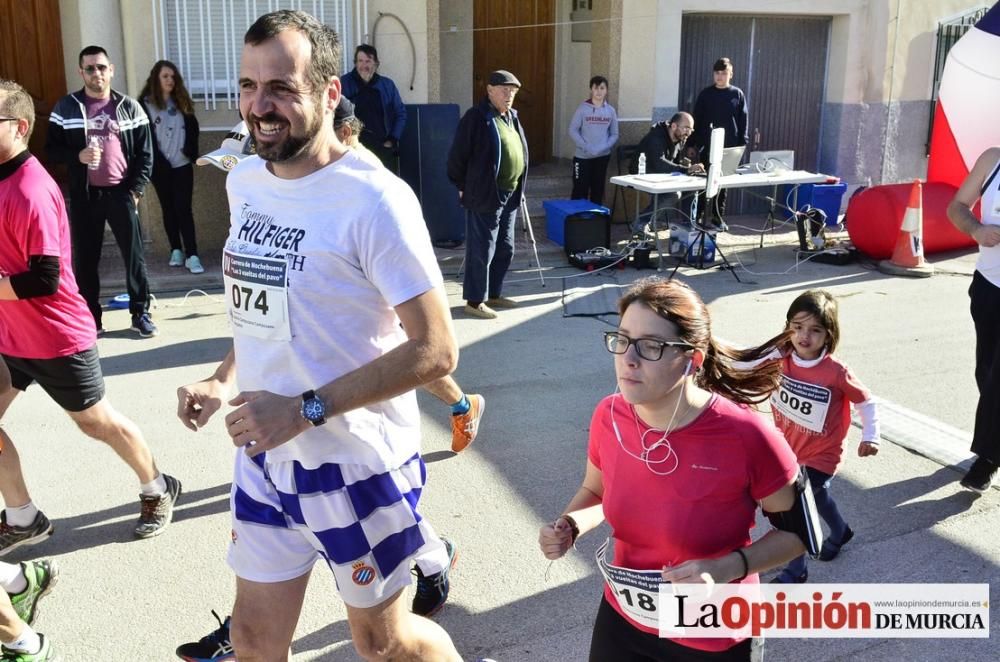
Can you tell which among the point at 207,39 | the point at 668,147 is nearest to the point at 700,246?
the point at 668,147

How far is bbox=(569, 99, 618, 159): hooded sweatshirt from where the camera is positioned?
449 inches

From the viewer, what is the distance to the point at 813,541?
7.77ft

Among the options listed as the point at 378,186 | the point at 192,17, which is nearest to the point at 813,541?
the point at 378,186

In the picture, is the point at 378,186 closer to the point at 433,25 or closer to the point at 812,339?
the point at 812,339

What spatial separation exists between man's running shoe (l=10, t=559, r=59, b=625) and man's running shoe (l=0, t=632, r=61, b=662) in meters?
0.24

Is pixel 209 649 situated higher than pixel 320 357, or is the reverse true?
pixel 320 357

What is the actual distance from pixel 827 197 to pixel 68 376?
10.1 metres

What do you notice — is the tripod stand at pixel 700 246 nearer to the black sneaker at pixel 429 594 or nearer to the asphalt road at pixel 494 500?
the asphalt road at pixel 494 500

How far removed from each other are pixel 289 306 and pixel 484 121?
5.60 metres

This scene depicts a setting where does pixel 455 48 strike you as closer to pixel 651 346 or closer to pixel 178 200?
pixel 178 200

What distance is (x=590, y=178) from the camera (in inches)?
455

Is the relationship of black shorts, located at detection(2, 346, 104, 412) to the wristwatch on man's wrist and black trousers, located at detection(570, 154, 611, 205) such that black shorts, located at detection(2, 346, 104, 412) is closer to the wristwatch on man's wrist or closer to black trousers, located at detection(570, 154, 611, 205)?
the wristwatch on man's wrist

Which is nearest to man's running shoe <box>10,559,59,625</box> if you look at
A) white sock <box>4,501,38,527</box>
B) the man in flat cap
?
white sock <box>4,501,38,527</box>

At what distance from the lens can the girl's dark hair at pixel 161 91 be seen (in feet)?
30.1
